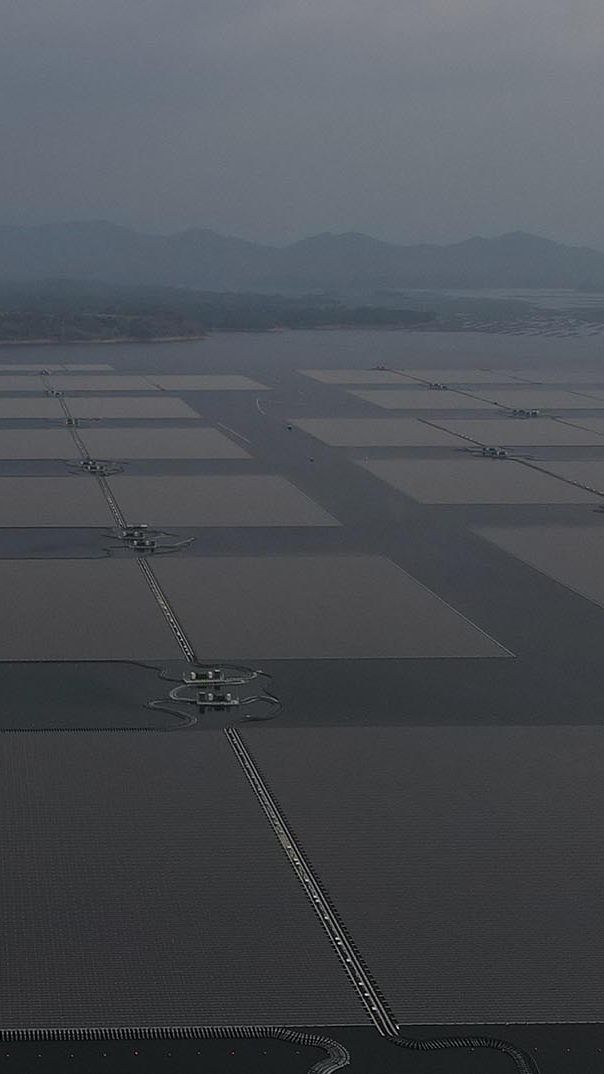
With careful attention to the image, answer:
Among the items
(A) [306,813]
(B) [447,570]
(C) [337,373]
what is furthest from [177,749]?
(C) [337,373]

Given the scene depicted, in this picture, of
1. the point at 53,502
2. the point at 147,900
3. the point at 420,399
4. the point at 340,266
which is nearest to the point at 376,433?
the point at 420,399

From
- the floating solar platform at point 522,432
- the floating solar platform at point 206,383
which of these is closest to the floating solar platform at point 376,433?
the floating solar platform at point 522,432

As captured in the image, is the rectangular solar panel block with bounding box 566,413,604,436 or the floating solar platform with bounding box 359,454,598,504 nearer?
the floating solar platform with bounding box 359,454,598,504

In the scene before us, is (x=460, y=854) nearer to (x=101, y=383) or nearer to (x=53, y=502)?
(x=53, y=502)

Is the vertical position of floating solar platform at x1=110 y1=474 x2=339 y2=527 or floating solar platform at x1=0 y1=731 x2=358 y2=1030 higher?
floating solar platform at x1=0 y1=731 x2=358 y2=1030

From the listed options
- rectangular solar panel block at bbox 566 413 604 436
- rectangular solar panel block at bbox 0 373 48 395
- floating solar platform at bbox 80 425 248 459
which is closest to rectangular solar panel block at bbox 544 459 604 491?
rectangular solar panel block at bbox 566 413 604 436

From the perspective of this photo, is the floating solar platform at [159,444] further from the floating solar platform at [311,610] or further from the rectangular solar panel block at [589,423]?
the floating solar platform at [311,610]

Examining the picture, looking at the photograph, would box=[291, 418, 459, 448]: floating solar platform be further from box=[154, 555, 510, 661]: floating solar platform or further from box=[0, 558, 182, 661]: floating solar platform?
box=[0, 558, 182, 661]: floating solar platform
